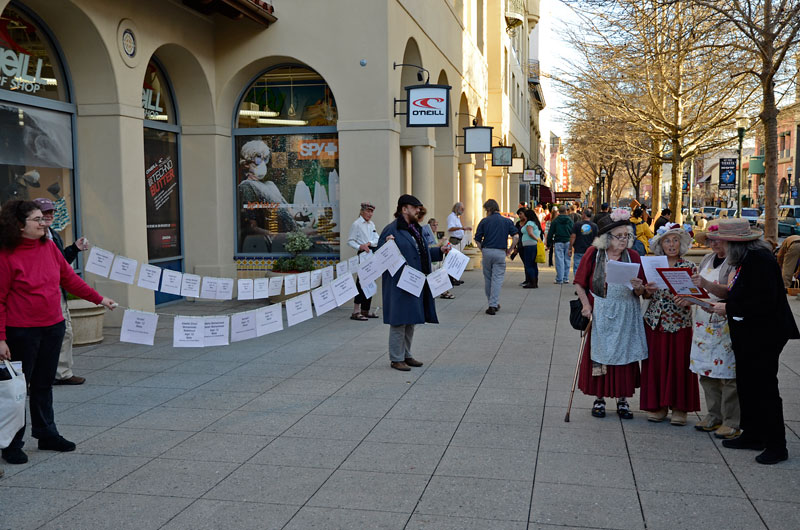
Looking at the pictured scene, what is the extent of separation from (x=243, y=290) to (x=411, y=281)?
1.96 metres

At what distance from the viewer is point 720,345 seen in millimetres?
5754

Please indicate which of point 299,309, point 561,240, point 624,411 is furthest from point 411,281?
point 561,240

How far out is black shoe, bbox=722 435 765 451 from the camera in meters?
5.57

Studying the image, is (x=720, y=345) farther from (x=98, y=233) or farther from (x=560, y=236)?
(x=560, y=236)

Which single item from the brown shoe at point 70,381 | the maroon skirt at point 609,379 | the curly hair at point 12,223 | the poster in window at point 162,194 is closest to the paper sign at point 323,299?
the brown shoe at point 70,381

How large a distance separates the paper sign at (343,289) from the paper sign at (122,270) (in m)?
2.09

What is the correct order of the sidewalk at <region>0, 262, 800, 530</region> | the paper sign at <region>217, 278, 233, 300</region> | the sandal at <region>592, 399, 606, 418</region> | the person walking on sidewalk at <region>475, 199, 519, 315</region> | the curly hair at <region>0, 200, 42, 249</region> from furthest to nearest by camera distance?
the person walking on sidewalk at <region>475, 199, 519, 315</region>, the paper sign at <region>217, 278, 233, 300</region>, the sandal at <region>592, 399, 606, 418</region>, the curly hair at <region>0, 200, 42, 249</region>, the sidewalk at <region>0, 262, 800, 530</region>

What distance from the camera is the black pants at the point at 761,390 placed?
5.33 m

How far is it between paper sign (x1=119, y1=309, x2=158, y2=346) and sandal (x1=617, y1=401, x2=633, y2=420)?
412cm

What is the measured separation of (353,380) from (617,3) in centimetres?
1071

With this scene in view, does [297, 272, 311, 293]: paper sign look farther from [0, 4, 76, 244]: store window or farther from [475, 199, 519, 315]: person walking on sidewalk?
[475, 199, 519, 315]: person walking on sidewalk

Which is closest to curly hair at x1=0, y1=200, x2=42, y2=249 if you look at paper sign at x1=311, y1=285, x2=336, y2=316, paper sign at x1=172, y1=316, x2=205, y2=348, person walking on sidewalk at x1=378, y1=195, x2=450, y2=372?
paper sign at x1=172, y1=316, x2=205, y2=348

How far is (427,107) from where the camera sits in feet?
45.1

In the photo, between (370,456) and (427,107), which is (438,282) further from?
(427,107)
